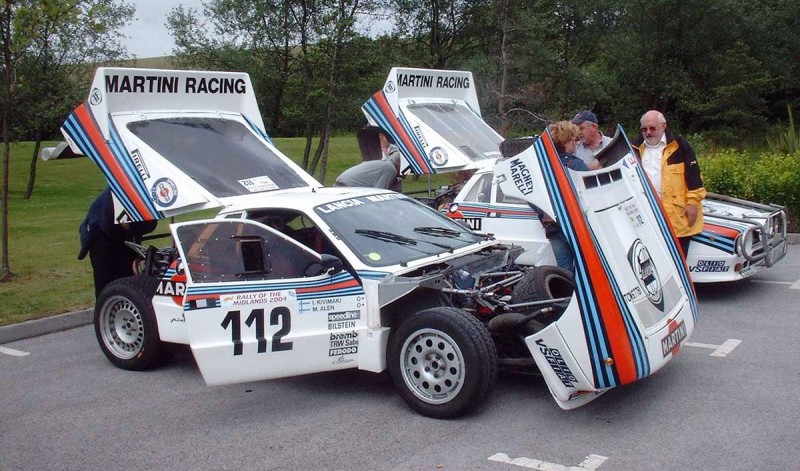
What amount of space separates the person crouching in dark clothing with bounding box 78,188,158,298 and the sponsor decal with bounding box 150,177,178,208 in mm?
730

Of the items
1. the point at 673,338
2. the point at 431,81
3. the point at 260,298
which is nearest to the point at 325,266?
the point at 260,298

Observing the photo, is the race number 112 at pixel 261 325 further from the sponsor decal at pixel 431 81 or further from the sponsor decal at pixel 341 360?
the sponsor decal at pixel 431 81

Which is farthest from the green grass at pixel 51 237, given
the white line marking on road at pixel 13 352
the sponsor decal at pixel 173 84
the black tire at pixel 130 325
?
the sponsor decal at pixel 173 84

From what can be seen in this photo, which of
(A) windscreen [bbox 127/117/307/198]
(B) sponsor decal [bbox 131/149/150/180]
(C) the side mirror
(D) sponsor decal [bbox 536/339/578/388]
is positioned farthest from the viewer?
(A) windscreen [bbox 127/117/307/198]

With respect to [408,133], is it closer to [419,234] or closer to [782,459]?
[419,234]

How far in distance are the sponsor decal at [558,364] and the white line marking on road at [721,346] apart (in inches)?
87.6

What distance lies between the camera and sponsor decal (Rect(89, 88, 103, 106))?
24.0 feet

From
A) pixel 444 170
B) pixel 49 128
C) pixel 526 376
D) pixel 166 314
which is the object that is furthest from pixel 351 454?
pixel 49 128

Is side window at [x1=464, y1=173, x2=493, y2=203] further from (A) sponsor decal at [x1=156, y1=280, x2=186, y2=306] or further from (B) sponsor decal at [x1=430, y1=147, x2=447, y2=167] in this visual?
(A) sponsor decal at [x1=156, y1=280, x2=186, y2=306]

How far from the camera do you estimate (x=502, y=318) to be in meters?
5.46

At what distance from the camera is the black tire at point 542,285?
5.72 meters

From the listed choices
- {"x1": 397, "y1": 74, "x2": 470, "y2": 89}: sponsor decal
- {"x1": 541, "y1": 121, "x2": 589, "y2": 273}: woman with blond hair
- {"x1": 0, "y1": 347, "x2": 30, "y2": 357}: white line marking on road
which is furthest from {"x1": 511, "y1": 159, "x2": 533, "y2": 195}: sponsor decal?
{"x1": 0, "y1": 347, "x2": 30, "y2": 357}: white line marking on road

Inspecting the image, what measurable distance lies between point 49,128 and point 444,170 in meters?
18.4

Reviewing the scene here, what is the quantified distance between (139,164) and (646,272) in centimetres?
430
